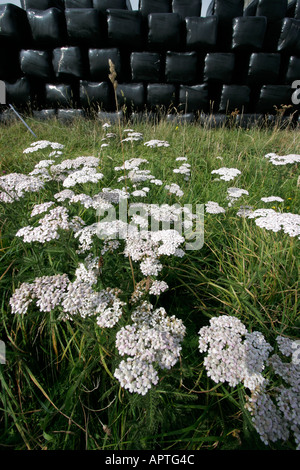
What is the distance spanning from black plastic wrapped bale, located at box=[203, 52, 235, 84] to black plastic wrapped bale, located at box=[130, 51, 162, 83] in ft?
4.27

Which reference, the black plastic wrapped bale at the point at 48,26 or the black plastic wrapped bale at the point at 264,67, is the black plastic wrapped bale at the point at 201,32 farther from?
the black plastic wrapped bale at the point at 48,26

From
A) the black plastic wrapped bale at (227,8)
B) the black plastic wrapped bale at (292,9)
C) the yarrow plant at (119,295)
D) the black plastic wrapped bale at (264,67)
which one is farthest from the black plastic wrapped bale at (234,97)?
the yarrow plant at (119,295)

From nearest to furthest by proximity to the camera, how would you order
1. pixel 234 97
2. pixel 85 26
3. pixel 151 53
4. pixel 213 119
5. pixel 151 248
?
pixel 151 248
pixel 85 26
pixel 151 53
pixel 234 97
pixel 213 119

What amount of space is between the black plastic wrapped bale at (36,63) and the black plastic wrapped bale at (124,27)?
1771mm

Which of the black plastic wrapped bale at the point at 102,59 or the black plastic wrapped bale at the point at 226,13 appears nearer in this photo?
the black plastic wrapped bale at the point at 102,59

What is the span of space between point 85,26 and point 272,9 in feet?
16.4

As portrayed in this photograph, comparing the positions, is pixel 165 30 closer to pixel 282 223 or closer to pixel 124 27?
pixel 124 27

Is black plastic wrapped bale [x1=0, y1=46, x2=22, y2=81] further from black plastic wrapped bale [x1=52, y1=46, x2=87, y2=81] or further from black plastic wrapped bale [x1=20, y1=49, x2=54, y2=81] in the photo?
black plastic wrapped bale [x1=52, y1=46, x2=87, y2=81]

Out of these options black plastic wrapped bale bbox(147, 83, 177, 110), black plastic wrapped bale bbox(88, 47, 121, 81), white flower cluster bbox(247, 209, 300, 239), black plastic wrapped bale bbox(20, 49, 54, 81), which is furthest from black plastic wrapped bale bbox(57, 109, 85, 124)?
white flower cluster bbox(247, 209, 300, 239)

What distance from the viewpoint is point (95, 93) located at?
6.12 m

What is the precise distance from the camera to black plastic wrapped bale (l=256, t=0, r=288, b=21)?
5824 millimetres

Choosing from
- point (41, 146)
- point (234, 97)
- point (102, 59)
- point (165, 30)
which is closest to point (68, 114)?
point (102, 59)

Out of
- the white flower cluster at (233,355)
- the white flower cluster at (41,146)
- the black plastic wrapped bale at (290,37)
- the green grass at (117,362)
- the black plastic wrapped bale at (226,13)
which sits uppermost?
the black plastic wrapped bale at (226,13)

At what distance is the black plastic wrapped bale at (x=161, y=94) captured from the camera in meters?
6.11
